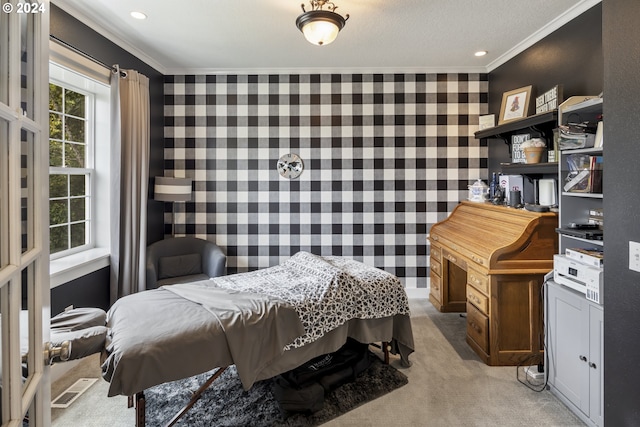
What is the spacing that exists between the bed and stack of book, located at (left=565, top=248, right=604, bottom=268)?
1.12 m

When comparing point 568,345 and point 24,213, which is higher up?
point 24,213

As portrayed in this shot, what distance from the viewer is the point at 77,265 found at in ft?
9.25

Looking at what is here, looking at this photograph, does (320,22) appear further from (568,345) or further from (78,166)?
(568,345)

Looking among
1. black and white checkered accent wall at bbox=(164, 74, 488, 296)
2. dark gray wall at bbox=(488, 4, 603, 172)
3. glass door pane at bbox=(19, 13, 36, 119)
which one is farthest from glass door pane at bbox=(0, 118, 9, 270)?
black and white checkered accent wall at bbox=(164, 74, 488, 296)

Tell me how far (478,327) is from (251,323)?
1.94 meters

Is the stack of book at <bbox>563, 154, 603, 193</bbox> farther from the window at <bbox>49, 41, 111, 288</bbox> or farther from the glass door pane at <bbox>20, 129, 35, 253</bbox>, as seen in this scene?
the window at <bbox>49, 41, 111, 288</bbox>

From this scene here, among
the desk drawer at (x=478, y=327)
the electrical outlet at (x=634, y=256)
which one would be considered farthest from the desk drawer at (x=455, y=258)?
the electrical outlet at (x=634, y=256)

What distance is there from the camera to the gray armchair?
11.9ft

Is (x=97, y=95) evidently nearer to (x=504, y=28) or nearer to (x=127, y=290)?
(x=127, y=290)

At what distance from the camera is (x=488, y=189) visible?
12.9 ft

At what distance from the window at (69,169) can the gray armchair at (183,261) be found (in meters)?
0.62

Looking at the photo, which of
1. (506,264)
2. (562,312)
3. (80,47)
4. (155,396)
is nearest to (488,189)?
(506,264)

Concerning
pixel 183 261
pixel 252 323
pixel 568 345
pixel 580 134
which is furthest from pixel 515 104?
pixel 183 261

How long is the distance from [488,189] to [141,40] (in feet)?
12.7
